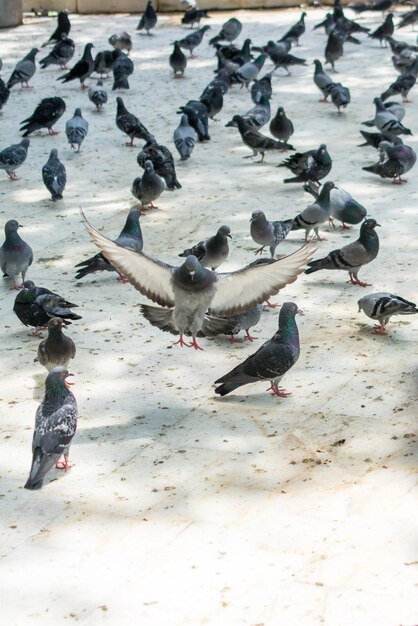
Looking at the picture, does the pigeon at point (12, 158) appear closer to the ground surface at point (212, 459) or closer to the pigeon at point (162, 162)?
the ground surface at point (212, 459)

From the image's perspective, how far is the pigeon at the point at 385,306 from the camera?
9.06 meters

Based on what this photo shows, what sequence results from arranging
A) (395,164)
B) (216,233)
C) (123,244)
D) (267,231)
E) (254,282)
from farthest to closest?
(395,164) < (216,233) < (267,231) < (123,244) < (254,282)

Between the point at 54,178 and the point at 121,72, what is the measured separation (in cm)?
598

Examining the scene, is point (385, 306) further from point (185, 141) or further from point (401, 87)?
point (401, 87)

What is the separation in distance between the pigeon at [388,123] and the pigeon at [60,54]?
6486 millimetres

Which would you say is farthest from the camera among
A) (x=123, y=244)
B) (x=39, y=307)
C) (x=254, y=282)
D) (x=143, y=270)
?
(x=123, y=244)

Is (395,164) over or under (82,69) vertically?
over

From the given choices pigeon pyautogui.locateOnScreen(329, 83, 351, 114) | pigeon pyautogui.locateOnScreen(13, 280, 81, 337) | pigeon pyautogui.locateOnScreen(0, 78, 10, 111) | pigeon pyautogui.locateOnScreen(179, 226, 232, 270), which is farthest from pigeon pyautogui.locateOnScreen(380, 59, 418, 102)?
pigeon pyautogui.locateOnScreen(13, 280, 81, 337)

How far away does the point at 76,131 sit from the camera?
595 inches

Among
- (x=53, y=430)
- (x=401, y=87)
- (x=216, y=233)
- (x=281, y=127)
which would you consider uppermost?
(x=53, y=430)

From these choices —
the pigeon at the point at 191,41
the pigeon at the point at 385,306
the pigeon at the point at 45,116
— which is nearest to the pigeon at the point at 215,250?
the pigeon at the point at 385,306

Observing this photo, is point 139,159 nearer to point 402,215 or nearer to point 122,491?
point 402,215

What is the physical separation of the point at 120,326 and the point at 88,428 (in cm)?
192

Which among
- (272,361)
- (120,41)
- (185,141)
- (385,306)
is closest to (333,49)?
(120,41)
